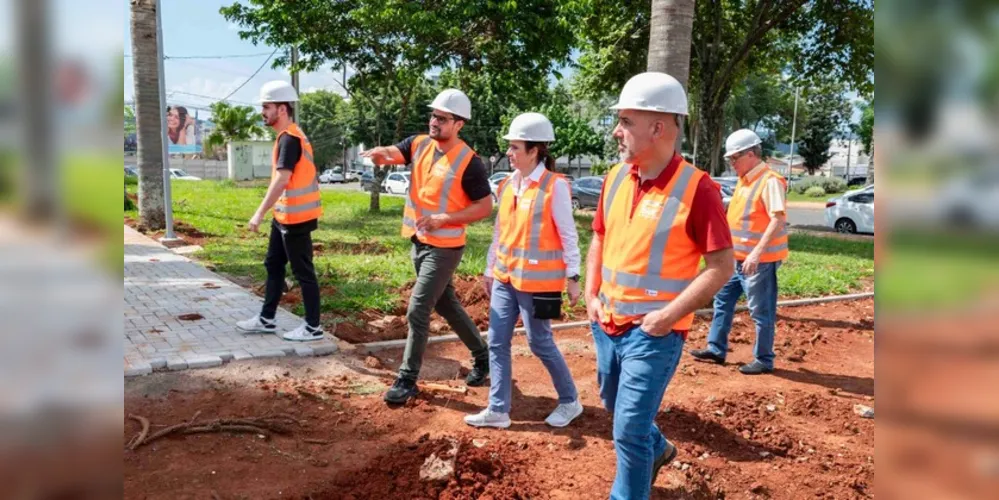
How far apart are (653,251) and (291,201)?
360cm

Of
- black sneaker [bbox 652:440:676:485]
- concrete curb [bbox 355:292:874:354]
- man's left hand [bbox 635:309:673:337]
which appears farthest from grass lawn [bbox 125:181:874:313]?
man's left hand [bbox 635:309:673:337]

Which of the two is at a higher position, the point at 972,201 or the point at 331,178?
the point at 972,201

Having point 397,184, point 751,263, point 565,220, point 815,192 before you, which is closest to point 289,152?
point 565,220

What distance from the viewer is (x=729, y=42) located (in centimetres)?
2030

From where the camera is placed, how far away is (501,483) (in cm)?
370

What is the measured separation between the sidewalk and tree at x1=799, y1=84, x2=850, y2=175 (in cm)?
5900

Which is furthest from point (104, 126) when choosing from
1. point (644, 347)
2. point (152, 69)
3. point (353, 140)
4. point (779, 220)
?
point (353, 140)

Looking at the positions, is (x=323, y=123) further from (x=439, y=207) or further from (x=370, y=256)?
(x=439, y=207)

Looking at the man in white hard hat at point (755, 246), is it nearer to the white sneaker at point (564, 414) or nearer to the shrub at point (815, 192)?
the white sneaker at point (564, 414)

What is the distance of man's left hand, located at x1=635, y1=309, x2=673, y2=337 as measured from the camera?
116 inches

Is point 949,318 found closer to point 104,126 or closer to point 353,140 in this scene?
point 104,126

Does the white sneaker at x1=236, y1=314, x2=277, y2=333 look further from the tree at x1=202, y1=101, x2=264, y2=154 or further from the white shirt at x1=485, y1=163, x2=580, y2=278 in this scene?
the tree at x1=202, y1=101, x2=264, y2=154

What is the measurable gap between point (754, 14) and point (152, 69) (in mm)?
14680

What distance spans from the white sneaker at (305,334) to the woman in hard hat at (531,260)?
2.10m
